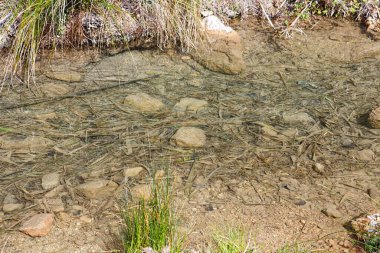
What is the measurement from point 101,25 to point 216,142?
196 centimetres

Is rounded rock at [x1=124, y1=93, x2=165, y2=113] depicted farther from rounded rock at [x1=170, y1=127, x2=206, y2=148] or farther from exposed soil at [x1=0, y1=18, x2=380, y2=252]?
rounded rock at [x1=170, y1=127, x2=206, y2=148]

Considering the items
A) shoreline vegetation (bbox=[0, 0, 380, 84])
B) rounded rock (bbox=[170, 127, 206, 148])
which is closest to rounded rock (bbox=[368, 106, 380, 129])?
rounded rock (bbox=[170, 127, 206, 148])

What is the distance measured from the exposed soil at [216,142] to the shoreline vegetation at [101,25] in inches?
7.4

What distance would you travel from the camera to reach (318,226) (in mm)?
2744

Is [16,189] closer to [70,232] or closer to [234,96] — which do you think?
[70,232]

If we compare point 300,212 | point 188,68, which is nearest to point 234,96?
point 188,68

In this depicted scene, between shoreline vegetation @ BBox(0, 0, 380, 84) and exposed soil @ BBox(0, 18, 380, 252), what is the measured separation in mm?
189

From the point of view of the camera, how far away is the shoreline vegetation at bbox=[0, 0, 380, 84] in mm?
4438

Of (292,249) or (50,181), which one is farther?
(50,181)

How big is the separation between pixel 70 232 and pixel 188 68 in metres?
2.21

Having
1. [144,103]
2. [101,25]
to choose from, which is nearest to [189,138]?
[144,103]

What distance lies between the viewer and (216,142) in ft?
11.6

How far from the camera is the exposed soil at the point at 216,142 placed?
2.80 metres

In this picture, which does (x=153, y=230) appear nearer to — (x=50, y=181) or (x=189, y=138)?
(x=50, y=181)
